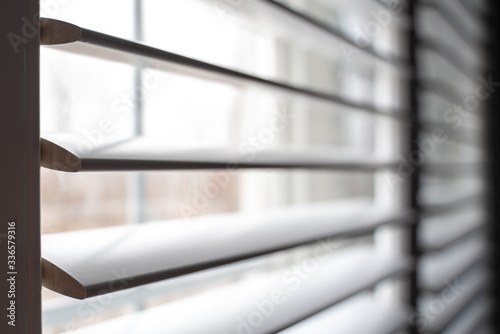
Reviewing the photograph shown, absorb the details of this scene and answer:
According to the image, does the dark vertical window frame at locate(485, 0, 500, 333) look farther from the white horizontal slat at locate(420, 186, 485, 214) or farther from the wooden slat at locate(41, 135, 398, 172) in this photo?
the wooden slat at locate(41, 135, 398, 172)

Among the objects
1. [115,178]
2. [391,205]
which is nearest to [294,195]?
[115,178]

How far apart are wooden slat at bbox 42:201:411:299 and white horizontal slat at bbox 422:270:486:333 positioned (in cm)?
32

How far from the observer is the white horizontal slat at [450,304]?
3.14ft

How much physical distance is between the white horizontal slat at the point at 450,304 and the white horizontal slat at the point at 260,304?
7.8 inches

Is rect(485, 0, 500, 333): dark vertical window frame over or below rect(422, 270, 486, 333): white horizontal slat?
over

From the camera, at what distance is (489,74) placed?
1.46m

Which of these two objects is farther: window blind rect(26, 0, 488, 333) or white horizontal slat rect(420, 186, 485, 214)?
white horizontal slat rect(420, 186, 485, 214)

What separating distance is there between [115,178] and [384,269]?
42.5 inches

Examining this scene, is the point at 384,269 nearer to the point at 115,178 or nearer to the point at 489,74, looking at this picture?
the point at 489,74

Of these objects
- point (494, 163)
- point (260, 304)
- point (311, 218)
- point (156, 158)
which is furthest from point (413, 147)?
point (494, 163)

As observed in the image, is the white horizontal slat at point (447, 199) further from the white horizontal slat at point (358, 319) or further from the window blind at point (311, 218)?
the white horizontal slat at point (358, 319)

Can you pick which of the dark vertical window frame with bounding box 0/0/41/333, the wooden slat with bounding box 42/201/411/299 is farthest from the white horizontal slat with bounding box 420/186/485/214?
the dark vertical window frame with bounding box 0/0/41/333

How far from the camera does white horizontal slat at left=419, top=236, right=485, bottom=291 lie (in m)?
0.98

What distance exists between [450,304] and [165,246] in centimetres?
79
